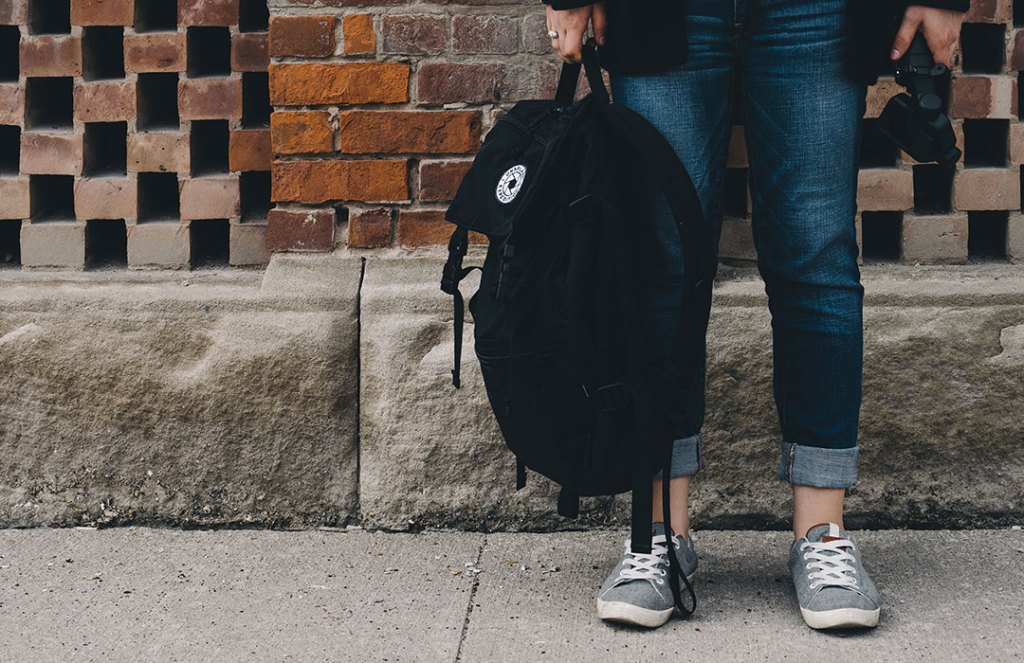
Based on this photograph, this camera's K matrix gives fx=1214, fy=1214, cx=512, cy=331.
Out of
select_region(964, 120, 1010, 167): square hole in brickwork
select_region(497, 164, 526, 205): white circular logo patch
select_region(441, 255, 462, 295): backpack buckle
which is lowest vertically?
select_region(441, 255, 462, 295): backpack buckle

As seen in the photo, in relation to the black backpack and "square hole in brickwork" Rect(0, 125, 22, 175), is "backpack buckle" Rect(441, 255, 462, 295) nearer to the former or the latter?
the black backpack

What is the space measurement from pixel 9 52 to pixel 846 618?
82.5 inches

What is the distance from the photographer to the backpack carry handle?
1.92 m

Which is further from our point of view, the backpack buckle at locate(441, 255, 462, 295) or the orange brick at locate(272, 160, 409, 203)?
the orange brick at locate(272, 160, 409, 203)

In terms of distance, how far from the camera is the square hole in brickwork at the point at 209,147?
8.66 ft

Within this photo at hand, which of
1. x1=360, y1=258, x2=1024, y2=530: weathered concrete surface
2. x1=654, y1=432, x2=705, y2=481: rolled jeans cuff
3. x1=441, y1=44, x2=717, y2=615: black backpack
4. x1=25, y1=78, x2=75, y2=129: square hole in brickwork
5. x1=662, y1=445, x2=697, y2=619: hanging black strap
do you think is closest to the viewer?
x1=441, y1=44, x2=717, y2=615: black backpack

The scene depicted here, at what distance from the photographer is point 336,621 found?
2.08m

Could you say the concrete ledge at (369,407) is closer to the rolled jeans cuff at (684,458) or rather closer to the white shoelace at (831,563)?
the rolled jeans cuff at (684,458)

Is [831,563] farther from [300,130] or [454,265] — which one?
[300,130]

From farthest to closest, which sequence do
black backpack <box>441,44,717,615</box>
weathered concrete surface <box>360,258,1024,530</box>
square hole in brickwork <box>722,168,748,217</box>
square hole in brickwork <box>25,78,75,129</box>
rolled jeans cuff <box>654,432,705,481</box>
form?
square hole in brickwork <box>25,78,75,129</box> → square hole in brickwork <box>722,168,748,217</box> → weathered concrete surface <box>360,258,1024,530</box> → rolled jeans cuff <box>654,432,705,481</box> → black backpack <box>441,44,717,615</box>

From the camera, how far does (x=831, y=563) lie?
2047 mm

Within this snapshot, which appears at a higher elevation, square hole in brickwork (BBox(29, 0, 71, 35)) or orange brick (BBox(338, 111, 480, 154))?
square hole in brickwork (BBox(29, 0, 71, 35))

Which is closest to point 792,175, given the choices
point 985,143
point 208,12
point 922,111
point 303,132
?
point 922,111

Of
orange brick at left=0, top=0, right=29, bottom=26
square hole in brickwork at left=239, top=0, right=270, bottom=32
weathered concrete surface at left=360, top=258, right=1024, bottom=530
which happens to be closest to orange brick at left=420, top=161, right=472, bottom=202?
weathered concrete surface at left=360, top=258, right=1024, bottom=530
